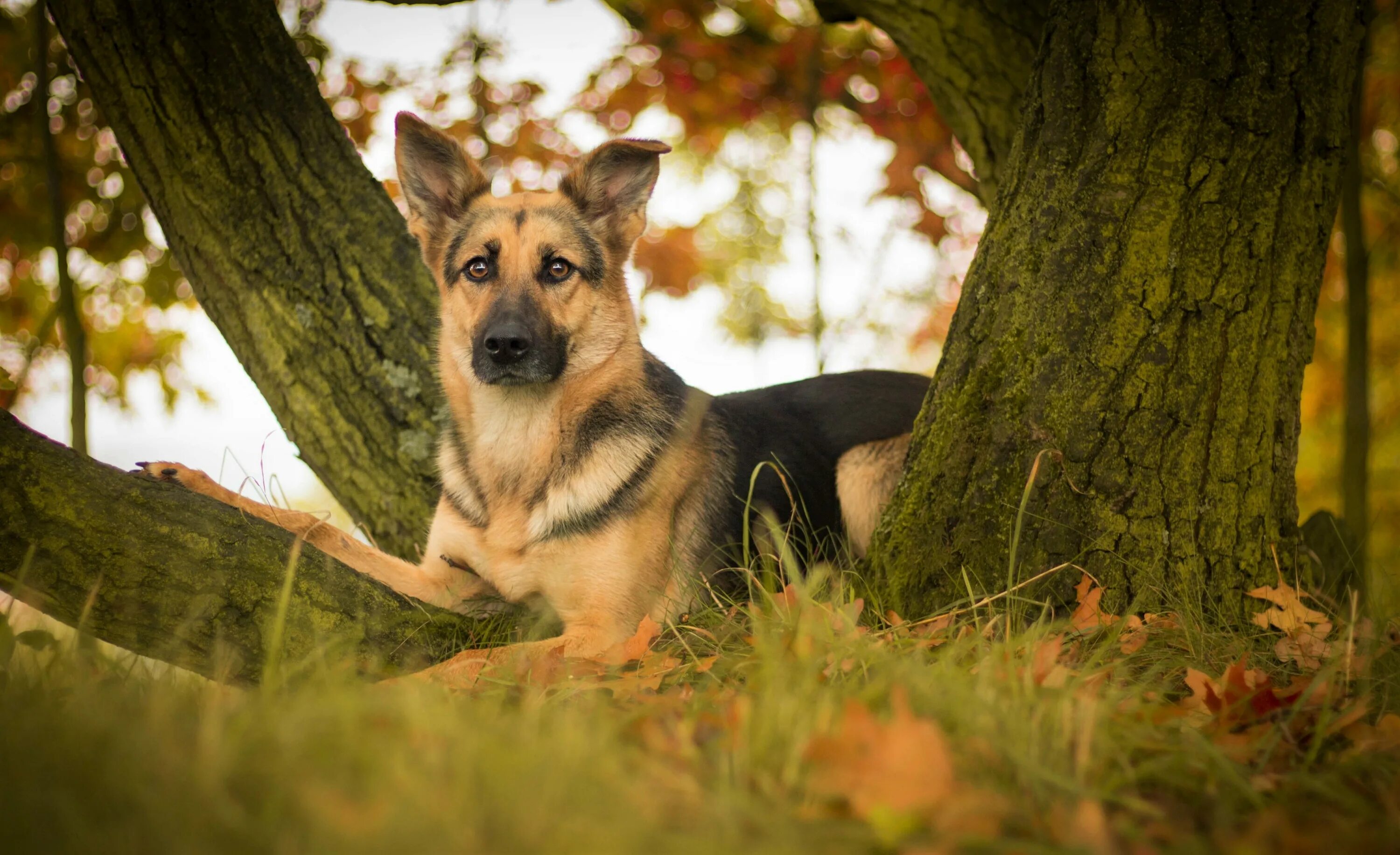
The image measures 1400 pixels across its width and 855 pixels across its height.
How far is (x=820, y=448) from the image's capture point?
4.71m

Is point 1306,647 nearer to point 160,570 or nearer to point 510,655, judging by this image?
point 510,655

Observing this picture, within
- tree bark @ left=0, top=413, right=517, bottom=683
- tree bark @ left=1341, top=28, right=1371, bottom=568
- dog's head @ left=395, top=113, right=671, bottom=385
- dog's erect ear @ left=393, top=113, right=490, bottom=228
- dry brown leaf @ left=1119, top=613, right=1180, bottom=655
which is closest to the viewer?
Result: tree bark @ left=0, top=413, right=517, bottom=683

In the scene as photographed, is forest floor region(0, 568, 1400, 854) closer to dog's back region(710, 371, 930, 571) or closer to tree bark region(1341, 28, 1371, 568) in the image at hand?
dog's back region(710, 371, 930, 571)

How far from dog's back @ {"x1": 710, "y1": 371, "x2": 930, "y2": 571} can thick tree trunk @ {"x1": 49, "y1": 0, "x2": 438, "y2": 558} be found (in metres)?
1.55

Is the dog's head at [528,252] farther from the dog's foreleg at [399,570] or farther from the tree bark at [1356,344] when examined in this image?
the tree bark at [1356,344]

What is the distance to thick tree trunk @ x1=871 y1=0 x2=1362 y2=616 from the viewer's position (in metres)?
3.17

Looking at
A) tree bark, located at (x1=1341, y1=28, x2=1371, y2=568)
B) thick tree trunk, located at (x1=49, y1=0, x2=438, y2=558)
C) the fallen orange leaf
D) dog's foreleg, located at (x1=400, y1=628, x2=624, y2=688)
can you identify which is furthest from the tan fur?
tree bark, located at (x1=1341, y1=28, x2=1371, y2=568)

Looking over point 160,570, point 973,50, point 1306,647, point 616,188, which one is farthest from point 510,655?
point 973,50

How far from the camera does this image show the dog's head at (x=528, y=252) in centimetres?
386

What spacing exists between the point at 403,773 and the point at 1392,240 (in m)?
8.07

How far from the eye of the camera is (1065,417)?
10.5 feet

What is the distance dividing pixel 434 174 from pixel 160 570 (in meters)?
2.31

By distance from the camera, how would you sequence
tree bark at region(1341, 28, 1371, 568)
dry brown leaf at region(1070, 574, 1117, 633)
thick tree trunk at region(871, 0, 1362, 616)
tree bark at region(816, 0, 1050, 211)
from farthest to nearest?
tree bark at region(1341, 28, 1371, 568) → tree bark at region(816, 0, 1050, 211) → thick tree trunk at region(871, 0, 1362, 616) → dry brown leaf at region(1070, 574, 1117, 633)

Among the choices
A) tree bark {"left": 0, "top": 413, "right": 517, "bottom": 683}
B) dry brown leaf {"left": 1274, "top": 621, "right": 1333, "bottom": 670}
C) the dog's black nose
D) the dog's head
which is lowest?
dry brown leaf {"left": 1274, "top": 621, "right": 1333, "bottom": 670}
